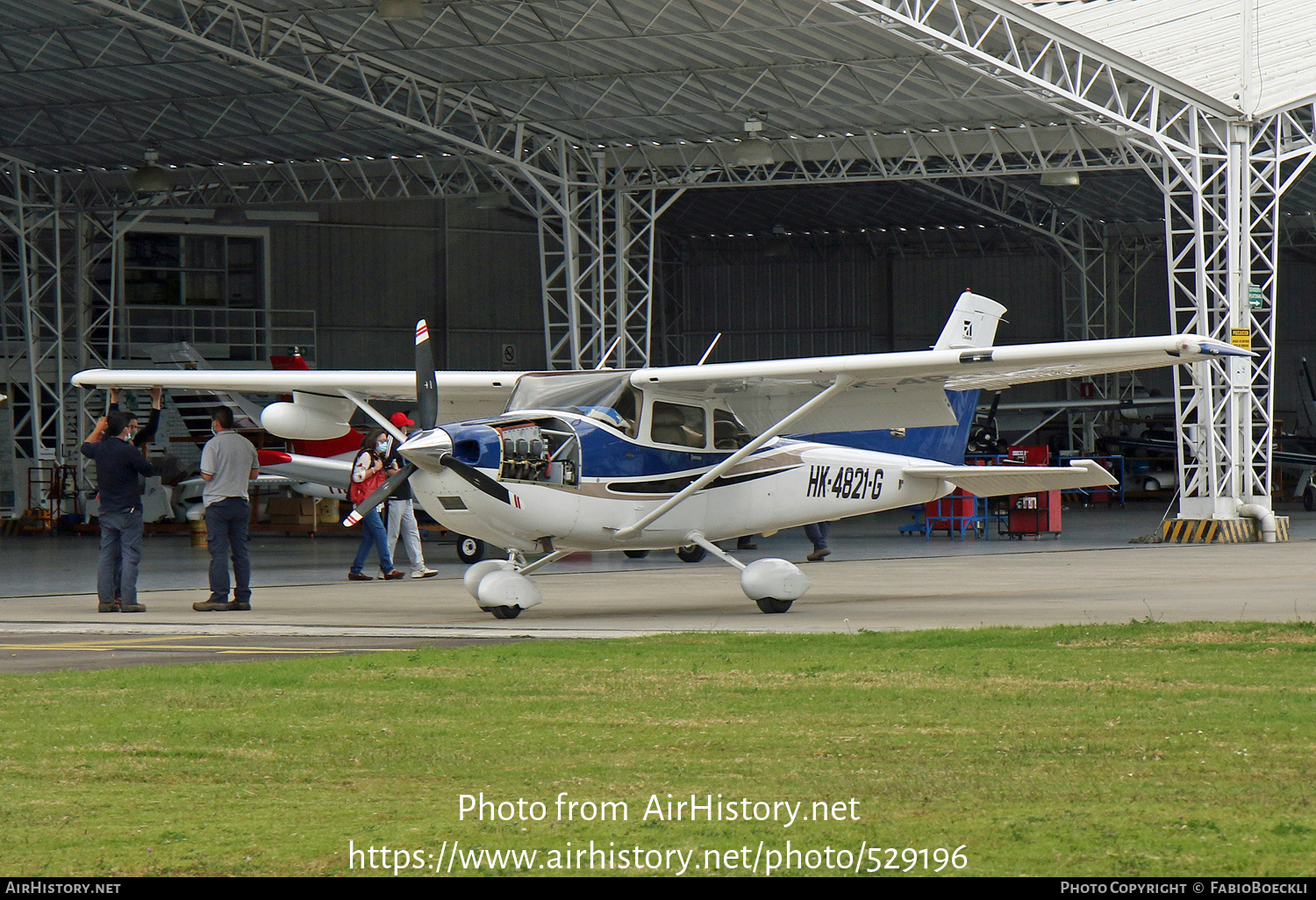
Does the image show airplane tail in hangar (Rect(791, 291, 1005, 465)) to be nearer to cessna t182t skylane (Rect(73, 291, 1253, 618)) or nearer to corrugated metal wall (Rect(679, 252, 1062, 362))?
cessna t182t skylane (Rect(73, 291, 1253, 618))

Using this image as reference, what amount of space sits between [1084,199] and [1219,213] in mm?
18756

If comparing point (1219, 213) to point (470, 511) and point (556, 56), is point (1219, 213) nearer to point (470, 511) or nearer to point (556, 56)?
point (556, 56)

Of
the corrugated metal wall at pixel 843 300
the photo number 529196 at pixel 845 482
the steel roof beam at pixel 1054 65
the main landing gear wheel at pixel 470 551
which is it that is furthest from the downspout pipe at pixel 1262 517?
the corrugated metal wall at pixel 843 300

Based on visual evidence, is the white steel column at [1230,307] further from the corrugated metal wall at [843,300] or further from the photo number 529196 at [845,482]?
the corrugated metal wall at [843,300]

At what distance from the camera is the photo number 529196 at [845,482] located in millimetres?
13359

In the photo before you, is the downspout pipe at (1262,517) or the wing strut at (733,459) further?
the downspout pipe at (1262,517)

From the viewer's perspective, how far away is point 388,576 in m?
17.3

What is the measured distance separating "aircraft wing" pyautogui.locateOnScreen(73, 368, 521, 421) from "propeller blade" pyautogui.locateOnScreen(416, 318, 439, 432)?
1083mm

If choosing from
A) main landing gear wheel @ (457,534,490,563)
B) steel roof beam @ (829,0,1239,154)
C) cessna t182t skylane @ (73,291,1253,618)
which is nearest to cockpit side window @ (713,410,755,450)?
cessna t182t skylane @ (73,291,1253,618)

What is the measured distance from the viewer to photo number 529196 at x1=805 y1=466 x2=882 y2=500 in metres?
13.4

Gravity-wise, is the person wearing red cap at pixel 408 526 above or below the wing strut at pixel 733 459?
below

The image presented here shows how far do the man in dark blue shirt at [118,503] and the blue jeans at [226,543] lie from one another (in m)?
0.62
